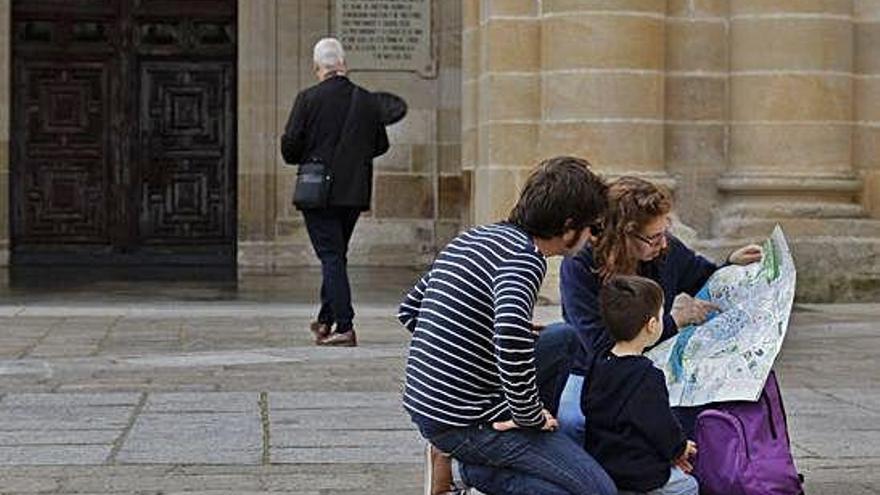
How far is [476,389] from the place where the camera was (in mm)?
5168

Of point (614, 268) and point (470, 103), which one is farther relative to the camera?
point (470, 103)

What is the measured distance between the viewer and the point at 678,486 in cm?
529

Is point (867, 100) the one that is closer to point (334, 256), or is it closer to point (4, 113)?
point (334, 256)

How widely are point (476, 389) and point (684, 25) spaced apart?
8.85m

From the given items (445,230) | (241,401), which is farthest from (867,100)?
(241,401)

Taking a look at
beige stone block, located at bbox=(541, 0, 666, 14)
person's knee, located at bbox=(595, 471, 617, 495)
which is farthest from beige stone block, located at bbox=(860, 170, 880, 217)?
person's knee, located at bbox=(595, 471, 617, 495)

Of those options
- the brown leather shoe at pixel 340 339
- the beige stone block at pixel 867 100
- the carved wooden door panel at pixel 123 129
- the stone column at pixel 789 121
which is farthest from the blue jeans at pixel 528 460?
the carved wooden door panel at pixel 123 129

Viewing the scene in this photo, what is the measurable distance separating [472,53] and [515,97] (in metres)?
1.37

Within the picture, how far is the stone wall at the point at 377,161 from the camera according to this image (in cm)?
1862

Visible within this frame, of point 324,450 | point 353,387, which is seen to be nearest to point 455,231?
point 353,387

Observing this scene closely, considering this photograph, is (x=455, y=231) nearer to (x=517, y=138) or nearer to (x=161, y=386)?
(x=517, y=138)

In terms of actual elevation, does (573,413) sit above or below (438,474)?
above

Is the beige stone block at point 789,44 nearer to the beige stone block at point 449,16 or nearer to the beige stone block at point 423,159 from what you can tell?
the beige stone block at point 449,16

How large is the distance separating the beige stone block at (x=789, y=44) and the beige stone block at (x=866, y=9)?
29 centimetres
